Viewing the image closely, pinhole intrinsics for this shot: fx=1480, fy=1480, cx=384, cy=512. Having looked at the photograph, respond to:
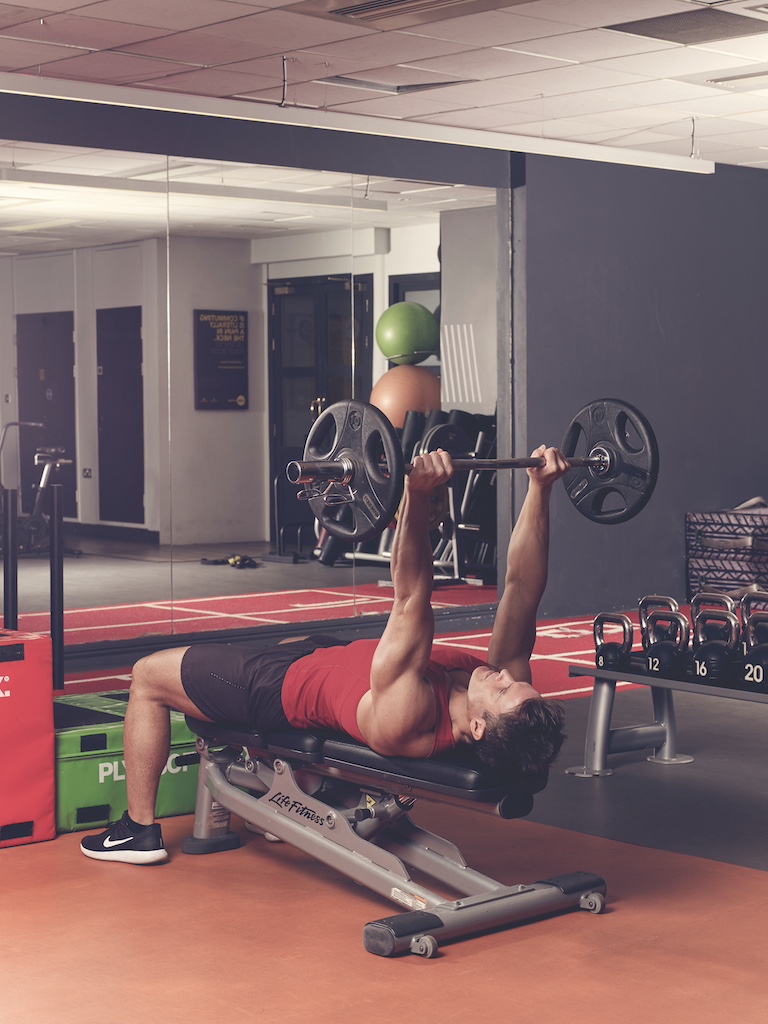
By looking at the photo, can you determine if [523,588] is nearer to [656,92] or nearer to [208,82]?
[208,82]

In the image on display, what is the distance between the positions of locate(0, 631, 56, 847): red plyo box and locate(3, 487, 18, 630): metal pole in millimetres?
1530

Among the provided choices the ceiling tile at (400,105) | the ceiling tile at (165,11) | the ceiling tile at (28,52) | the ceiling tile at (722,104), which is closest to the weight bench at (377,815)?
the ceiling tile at (165,11)

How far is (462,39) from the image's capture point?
5.62 meters

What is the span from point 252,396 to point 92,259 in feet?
3.40

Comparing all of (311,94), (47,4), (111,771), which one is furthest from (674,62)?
(111,771)

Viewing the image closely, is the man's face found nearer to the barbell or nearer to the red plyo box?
the barbell

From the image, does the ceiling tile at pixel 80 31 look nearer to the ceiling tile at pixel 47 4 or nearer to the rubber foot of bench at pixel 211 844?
the ceiling tile at pixel 47 4

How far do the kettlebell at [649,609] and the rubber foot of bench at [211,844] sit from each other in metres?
1.42

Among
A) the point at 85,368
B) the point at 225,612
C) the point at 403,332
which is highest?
the point at 403,332

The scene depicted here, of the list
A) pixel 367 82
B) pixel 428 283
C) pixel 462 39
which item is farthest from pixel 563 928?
pixel 428 283

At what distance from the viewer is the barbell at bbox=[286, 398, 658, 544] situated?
10.3 feet

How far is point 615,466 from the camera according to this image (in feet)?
12.4

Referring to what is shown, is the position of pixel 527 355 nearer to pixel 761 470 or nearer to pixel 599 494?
pixel 761 470

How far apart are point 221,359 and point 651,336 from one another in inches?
106
